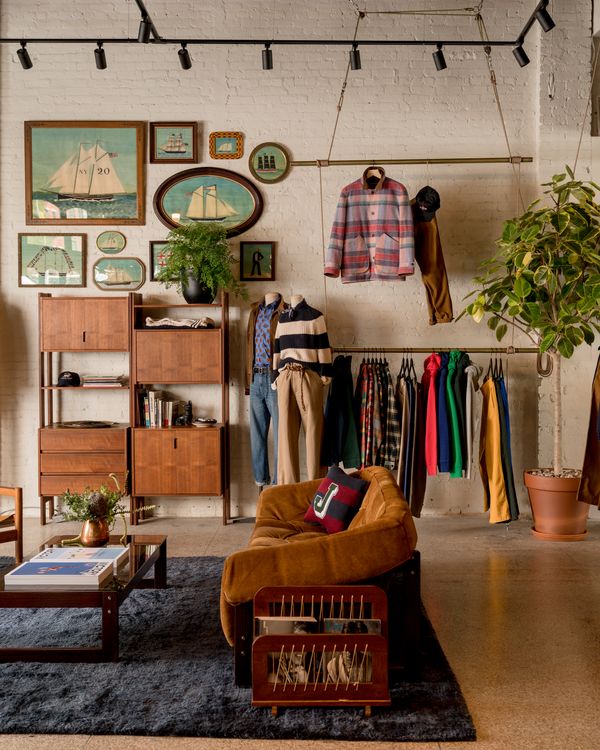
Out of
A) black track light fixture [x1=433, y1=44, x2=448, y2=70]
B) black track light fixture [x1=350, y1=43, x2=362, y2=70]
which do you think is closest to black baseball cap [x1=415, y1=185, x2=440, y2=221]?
black track light fixture [x1=433, y1=44, x2=448, y2=70]

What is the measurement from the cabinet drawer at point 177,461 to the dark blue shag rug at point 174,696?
6.82 ft

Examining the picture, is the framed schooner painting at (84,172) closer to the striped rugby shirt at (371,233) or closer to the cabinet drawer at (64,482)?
the striped rugby shirt at (371,233)

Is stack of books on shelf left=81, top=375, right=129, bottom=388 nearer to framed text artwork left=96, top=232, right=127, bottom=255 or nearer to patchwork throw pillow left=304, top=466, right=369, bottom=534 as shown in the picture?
framed text artwork left=96, top=232, right=127, bottom=255

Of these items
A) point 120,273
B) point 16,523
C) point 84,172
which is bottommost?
point 16,523

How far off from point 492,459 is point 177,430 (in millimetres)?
2418

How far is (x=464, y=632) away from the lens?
138 inches

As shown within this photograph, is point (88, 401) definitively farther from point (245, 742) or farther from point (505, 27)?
point (505, 27)

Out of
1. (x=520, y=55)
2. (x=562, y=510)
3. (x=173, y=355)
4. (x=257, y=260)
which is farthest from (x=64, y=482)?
(x=520, y=55)

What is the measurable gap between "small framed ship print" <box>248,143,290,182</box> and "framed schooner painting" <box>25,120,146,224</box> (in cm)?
92

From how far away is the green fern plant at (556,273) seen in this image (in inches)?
199

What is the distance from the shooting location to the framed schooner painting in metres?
6.05

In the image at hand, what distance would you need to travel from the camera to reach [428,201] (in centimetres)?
565

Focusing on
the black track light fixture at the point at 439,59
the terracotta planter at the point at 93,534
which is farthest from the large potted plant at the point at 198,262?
the terracotta planter at the point at 93,534

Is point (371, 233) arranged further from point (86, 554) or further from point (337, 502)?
point (86, 554)
